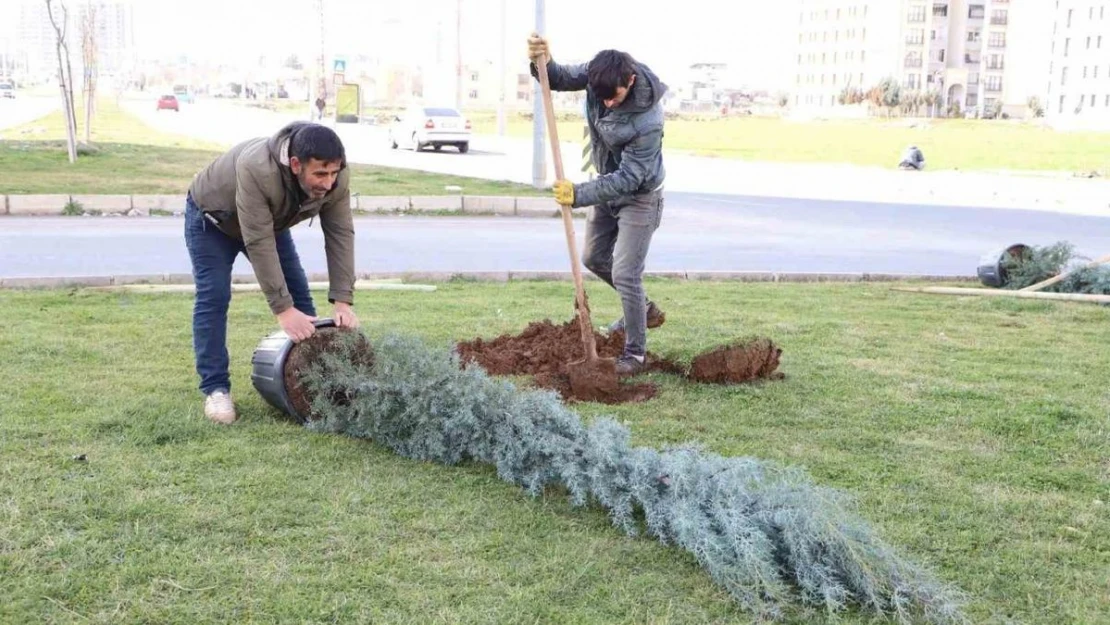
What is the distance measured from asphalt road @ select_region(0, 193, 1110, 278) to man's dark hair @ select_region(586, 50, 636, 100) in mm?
4652

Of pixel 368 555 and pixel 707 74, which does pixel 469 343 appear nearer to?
pixel 368 555

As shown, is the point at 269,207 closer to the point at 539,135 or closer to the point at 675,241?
the point at 675,241

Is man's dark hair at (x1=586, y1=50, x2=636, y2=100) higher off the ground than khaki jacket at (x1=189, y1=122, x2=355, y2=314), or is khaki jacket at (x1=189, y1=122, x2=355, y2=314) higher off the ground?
man's dark hair at (x1=586, y1=50, x2=636, y2=100)

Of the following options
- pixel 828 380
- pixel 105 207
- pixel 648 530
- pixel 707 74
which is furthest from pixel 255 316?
pixel 707 74

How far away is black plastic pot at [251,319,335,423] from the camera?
470 cm

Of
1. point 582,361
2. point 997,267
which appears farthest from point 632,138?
point 997,267

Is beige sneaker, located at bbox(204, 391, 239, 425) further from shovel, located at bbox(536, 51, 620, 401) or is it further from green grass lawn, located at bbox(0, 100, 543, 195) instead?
green grass lawn, located at bbox(0, 100, 543, 195)

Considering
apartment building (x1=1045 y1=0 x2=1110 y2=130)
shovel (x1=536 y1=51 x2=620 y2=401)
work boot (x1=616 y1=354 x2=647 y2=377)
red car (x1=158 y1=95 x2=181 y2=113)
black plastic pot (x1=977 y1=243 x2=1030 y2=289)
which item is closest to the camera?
shovel (x1=536 y1=51 x2=620 y2=401)

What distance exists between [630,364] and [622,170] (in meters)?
1.08

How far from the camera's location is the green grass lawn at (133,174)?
612 inches

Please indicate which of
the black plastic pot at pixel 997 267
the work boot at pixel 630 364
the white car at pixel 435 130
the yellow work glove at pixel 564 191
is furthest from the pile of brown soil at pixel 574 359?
the white car at pixel 435 130

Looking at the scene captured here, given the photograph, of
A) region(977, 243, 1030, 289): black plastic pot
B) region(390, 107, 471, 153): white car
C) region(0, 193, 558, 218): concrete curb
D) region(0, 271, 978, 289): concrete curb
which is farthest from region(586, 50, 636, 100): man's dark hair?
region(390, 107, 471, 153): white car

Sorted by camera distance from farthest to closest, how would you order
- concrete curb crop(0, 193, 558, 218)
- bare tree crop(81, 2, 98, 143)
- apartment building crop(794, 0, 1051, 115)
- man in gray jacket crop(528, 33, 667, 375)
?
apartment building crop(794, 0, 1051, 115)
bare tree crop(81, 2, 98, 143)
concrete curb crop(0, 193, 558, 218)
man in gray jacket crop(528, 33, 667, 375)

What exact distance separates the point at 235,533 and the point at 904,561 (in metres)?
2.09
